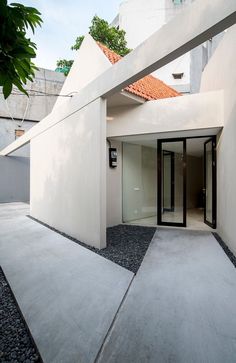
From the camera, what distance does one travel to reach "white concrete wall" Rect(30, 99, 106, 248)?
15.8ft

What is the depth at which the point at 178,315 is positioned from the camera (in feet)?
8.29

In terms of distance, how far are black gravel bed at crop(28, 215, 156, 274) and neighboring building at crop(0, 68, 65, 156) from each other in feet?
34.3

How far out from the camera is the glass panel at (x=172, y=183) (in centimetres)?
739

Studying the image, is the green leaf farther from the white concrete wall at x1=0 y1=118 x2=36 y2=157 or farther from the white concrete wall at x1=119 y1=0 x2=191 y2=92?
the white concrete wall at x1=119 y1=0 x2=191 y2=92

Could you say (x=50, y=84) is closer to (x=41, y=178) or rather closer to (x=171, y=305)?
(x=41, y=178)

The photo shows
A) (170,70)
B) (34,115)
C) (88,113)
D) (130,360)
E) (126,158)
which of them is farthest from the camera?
(170,70)

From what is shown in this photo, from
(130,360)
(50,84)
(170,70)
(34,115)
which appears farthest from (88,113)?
(170,70)

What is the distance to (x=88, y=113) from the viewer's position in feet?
16.9

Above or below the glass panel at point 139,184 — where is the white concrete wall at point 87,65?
above

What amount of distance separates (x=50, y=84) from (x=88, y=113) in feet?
44.4

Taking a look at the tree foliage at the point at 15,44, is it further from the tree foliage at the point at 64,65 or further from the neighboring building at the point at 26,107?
the tree foliage at the point at 64,65

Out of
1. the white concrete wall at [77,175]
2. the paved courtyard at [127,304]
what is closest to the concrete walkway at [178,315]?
the paved courtyard at [127,304]

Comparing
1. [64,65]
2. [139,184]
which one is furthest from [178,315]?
[64,65]

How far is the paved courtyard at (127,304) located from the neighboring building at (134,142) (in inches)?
44.8
